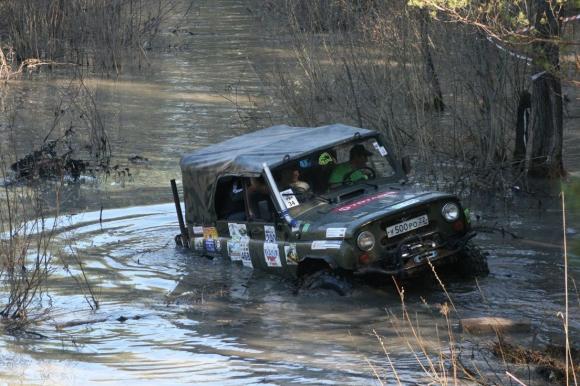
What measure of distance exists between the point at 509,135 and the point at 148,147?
6742mm

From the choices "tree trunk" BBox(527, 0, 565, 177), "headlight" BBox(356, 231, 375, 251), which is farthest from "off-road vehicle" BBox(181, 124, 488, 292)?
"tree trunk" BBox(527, 0, 565, 177)

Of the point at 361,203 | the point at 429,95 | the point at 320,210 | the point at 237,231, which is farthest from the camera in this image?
the point at 429,95

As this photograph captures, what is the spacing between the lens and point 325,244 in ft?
31.6

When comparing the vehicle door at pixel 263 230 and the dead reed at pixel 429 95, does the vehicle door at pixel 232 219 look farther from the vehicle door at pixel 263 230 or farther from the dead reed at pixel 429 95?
the dead reed at pixel 429 95

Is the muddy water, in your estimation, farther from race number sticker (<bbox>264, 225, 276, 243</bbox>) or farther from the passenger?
the passenger

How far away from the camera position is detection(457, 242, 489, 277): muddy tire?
10.4 metres

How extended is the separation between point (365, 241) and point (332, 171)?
137cm

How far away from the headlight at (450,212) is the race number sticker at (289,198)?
1.41 metres

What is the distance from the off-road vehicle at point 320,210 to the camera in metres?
9.53

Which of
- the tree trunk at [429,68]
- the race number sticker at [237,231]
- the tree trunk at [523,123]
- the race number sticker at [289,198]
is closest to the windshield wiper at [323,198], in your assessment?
the race number sticker at [289,198]

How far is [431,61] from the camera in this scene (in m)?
16.1

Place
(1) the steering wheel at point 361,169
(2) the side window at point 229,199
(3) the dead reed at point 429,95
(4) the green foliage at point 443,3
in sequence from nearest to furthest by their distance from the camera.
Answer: (4) the green foliage at point 443,3, (1) the steering wheel at point 361,169, (2) the side window at point 229,199, (3) the dead reed at point 429,95

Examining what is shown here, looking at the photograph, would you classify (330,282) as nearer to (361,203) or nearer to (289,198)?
(361,203)

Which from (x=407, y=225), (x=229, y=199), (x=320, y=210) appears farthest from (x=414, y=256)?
(x=229, y=199)
